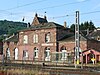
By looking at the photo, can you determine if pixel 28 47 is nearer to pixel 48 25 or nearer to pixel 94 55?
pixel 48 25

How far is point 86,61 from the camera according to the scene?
5353 cm

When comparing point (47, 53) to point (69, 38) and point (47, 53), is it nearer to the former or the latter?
point (47, 53)

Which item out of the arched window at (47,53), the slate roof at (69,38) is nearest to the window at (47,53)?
the arched window at (47,53)

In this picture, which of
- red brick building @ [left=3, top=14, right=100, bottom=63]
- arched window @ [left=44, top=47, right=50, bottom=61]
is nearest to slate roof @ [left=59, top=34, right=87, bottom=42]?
red brick building @ [left=3, top=14, right=100, bottom=63]

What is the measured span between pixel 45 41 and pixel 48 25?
3.95 metres

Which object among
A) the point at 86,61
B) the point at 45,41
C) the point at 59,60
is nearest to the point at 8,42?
the point at 45,41

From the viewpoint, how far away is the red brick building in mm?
A: 60219

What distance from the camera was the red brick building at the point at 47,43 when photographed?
60219 millimetres

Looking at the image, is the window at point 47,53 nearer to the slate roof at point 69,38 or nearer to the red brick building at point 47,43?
the red brick building at point 47,43

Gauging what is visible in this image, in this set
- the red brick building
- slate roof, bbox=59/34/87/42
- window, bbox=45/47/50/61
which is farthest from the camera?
window, bbox=45/47/50/61

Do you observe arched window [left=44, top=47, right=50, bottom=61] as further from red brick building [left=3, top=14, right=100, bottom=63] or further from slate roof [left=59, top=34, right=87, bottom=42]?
slate roof [left=59, top=34, right=87, bottom=42]

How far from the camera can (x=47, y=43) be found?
213 feet

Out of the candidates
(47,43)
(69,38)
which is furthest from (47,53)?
(69,38)

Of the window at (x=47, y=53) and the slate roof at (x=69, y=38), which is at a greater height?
the slate roof at (x=69, y=38)
